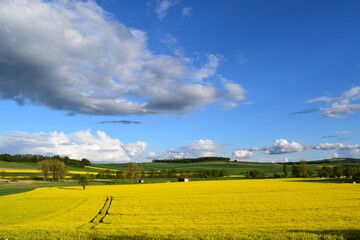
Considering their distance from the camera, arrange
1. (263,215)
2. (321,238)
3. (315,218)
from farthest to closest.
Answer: (263,215)
(315,218)
(321,238)

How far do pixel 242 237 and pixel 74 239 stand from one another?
10382mm

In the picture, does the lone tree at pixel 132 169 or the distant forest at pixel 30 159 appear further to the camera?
the distant forest at pixel 30 159

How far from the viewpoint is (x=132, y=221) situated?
83.0 feet

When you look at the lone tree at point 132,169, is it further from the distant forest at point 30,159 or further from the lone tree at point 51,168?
the distant forest at point 30,159

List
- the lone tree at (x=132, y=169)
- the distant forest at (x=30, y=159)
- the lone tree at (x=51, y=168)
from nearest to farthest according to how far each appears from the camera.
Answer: the lone tree at (x=51, y=168) < the lone tree at (x=132, y=169) < the distant forest at (x=30, y=159)

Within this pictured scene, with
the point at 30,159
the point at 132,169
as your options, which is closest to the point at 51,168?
the point at 132,169

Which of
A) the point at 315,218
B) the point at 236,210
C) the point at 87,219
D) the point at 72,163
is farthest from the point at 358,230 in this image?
the point at 72,163

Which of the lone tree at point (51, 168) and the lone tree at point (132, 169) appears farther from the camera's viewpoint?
the lone tree at point (132, 169)

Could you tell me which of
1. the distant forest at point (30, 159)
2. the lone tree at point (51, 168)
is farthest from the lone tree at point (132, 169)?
the distant forest at point (30, 159)

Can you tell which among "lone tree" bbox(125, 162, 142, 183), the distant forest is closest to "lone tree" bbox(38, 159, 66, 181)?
"lone tree" bbox(125, 162, 142, 183)

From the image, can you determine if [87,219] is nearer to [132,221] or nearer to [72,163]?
[132,221]

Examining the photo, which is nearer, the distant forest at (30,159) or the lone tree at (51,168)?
the lone tree at (51,168)

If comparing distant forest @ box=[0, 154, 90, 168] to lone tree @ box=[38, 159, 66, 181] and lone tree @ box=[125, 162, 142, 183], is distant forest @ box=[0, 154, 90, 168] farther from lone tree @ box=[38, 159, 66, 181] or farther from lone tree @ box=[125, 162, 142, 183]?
lone tree @ box=[125, 162, 142, 183]

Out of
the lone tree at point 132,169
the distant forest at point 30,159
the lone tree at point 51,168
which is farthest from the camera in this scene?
the distant forest at point 30,159
